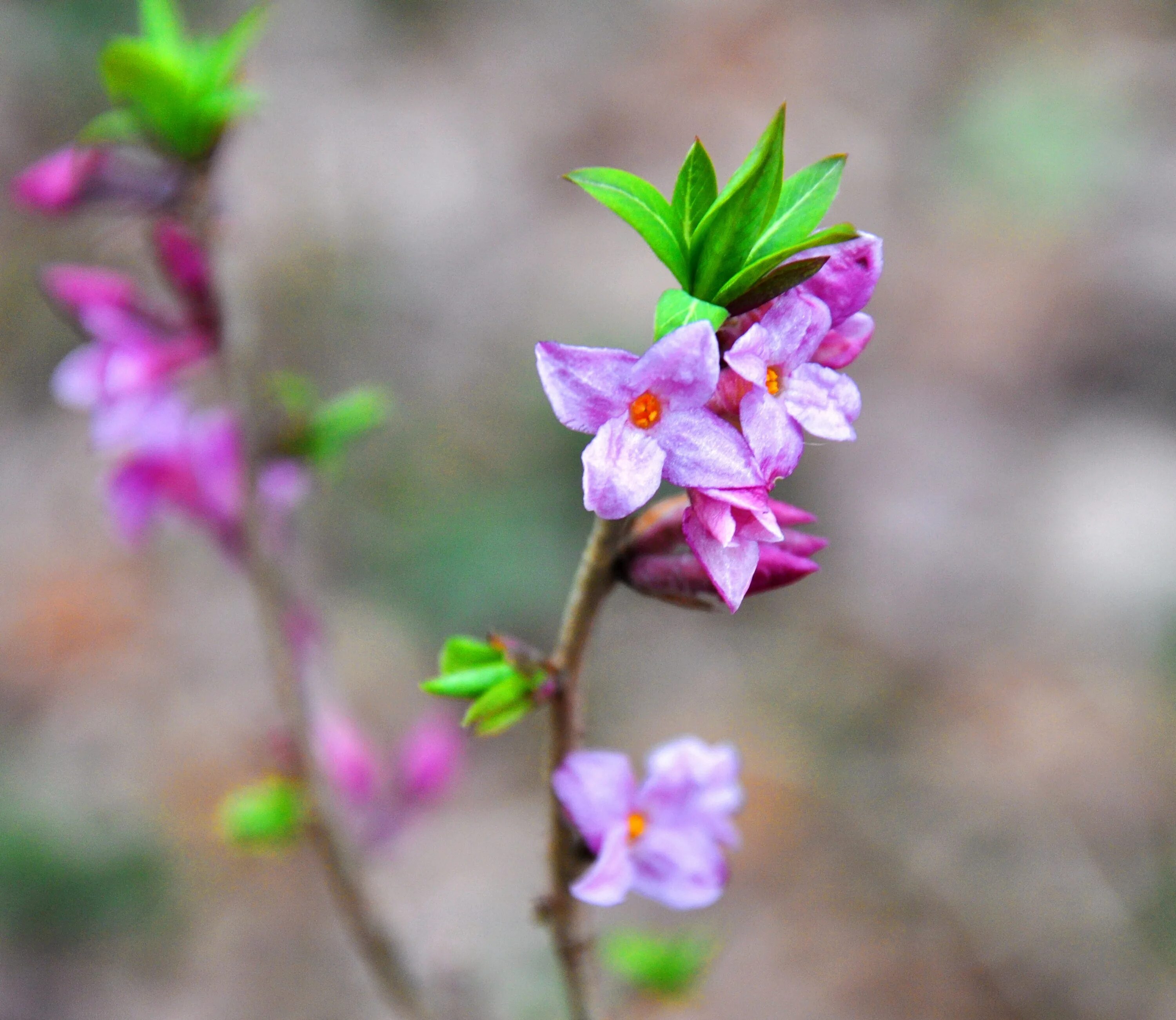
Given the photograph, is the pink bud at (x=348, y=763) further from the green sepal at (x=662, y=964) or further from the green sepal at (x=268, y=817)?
the green sepal at (x=662, y=964)

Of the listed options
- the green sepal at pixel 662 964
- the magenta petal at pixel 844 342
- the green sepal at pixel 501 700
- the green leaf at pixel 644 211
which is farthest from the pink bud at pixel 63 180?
the green sepal at pixel 662 964

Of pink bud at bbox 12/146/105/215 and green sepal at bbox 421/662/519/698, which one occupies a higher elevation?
→ pink bud at bbox 12/146/105/215

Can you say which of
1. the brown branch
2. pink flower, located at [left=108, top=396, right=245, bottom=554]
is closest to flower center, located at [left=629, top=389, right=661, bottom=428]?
the brown branch

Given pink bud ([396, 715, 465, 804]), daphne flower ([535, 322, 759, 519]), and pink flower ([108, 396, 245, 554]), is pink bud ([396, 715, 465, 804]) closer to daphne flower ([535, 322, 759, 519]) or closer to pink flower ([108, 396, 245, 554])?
pink flower ([108, 396, 245, 554])

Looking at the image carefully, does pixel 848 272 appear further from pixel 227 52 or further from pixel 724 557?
pixel 227 52

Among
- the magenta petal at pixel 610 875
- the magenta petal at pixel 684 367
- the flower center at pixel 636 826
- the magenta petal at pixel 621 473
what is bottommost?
the flower center at pixel 636 826

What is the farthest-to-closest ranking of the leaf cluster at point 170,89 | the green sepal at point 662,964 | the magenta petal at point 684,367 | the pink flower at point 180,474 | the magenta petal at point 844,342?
1. the pink flower at point 180,474
2. the green sepal at point 662,964
3. the leaf cluster at point 170,89
4. the magenta petal at point 844,342
5. the magenta petal at point 684,367
